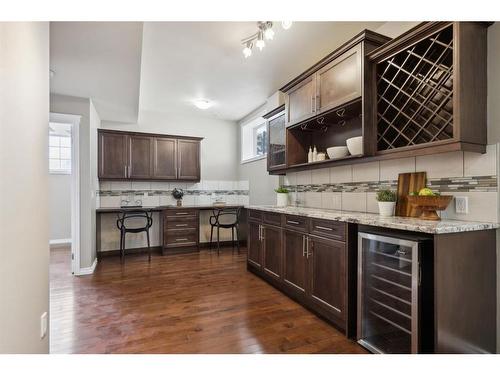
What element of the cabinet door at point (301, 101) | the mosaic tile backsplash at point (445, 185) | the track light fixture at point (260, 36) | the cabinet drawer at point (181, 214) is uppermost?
the track light fixture at point (260, 36)

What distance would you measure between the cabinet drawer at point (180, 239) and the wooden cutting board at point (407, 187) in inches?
143

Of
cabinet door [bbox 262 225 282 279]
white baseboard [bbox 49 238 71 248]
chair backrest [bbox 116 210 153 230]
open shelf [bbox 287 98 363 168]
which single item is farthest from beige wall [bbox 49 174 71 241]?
open shelf [bbox 287 98 363 168]

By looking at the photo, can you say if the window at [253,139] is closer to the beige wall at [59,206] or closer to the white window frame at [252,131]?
the white window frame at [252,131]

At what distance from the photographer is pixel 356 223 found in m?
2.08

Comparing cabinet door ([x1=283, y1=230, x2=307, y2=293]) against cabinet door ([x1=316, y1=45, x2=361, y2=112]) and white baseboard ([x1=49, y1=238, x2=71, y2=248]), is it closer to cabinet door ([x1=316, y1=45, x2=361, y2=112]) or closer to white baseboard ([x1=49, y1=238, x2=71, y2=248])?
cabinet door ([x1=316, y1=45, x2=361, y2=112])

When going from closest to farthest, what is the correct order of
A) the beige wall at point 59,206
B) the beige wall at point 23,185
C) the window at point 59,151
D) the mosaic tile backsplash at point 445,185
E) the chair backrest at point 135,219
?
1. the beige wall at point 23,185
2. the mosaic tile backsplash at point 445,185
3. the chair backrest at point 135,219
4. the beige wall at point 59,206
5. the window at point 59,151

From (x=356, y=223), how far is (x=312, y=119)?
4.58 feet

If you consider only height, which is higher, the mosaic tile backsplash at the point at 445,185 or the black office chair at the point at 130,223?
the mosaic tile backsplash at the point at 445,185

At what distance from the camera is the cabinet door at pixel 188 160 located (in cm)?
525

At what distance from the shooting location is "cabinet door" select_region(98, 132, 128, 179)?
184 inches

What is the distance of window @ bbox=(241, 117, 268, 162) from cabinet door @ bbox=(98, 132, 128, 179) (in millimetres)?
2322

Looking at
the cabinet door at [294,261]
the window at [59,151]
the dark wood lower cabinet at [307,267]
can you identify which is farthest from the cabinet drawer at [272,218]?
the window at [59,151]
